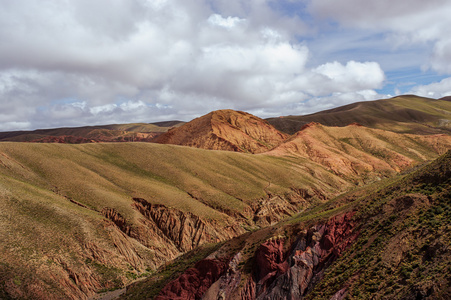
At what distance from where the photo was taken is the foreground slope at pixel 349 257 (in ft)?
61.5

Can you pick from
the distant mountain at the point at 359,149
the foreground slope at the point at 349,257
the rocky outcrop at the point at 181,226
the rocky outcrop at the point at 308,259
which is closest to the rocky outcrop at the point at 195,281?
the foreground slope at the point at 349,257

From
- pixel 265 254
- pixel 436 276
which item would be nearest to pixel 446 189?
pixel 436 276

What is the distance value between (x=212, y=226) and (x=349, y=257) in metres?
34.5

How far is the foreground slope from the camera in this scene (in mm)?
18750

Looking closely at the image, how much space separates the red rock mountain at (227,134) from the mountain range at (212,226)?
2274 cm

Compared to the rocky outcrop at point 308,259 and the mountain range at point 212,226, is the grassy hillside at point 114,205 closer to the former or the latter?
the mountain range at point 212,226

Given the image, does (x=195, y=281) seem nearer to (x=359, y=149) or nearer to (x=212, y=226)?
(x=212, y=226)

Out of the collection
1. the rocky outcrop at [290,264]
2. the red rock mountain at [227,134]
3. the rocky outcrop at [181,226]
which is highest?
the red rock mountain at [227,134]

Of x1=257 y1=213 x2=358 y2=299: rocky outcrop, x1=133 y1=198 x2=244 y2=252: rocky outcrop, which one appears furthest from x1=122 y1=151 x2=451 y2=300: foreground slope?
x1=133 y1=198 x2=244 y2=252: rocky outcrop

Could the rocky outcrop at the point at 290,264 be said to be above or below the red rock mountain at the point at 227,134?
below

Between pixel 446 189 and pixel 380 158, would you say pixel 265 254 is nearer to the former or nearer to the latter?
pixel 446 189

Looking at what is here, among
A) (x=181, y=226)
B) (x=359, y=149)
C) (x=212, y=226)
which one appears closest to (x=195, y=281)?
(x=181, y=226)

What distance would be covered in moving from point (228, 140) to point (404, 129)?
406 ft

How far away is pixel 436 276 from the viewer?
16469 mm
